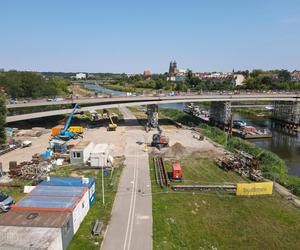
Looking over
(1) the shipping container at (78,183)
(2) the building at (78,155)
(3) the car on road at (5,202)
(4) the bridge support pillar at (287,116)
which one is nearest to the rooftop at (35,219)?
(3) the car on road at (5,202)

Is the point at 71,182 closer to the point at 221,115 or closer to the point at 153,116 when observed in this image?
the point at 153,116

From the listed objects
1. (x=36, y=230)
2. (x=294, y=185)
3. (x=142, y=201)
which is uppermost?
(x=36, y=230)

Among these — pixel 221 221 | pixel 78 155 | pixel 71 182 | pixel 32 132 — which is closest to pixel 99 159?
pixel 78 155

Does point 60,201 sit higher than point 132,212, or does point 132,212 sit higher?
point 60,201

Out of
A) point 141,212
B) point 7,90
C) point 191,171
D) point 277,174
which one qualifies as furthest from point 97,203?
point 7,90

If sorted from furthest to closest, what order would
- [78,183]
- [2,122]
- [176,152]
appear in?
[2,122] → [176,152] → [78,183]

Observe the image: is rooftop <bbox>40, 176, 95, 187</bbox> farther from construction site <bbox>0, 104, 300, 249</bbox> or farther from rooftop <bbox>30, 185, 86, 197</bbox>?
rooftop <bbox>30, 185, 86, 197</bbox>

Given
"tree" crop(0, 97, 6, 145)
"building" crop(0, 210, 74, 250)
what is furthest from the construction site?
"tree" crop(0, 97, 6, 145)

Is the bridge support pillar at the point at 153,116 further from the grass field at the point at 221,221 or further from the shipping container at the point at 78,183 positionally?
the shipping container at the point at 78,183
